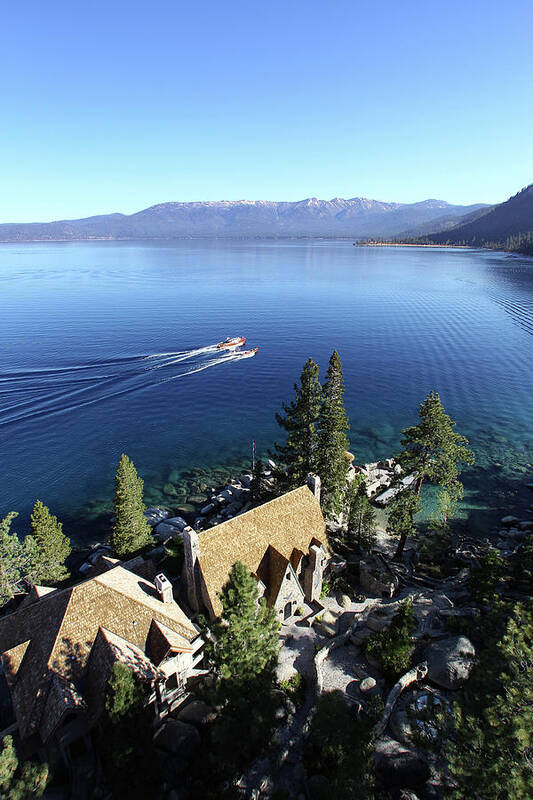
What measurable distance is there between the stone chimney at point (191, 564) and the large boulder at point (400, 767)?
46.7ft

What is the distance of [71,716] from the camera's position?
2355cm

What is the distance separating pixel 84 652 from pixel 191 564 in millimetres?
7982

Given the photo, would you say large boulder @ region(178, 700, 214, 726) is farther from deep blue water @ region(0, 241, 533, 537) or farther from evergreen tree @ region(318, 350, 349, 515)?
deep blue water @ region(0, 241, 533, 537)

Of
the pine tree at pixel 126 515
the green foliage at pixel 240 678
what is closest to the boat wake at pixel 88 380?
the pine tree at pixel 126 515

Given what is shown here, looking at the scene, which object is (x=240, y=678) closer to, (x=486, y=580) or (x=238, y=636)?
(x=238, y=636)

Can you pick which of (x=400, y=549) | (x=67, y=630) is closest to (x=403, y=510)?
(x=400, y=549)

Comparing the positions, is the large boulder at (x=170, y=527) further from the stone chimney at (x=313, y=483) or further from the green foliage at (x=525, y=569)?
the green foliage at (x=525, y=569)

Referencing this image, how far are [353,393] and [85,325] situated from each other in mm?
85439

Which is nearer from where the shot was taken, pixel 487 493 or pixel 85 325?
pixel 487 493

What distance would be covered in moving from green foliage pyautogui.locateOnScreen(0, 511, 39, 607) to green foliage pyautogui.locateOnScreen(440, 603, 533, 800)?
31.7 m

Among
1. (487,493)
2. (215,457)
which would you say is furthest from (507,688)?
(215,457)

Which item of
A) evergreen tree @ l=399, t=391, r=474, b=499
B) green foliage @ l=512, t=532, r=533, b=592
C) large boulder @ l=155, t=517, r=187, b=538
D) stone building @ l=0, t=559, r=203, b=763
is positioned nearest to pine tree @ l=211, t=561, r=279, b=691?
stone building @ l=0, t=559, r=203, b=763

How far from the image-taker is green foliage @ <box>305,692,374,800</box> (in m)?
20.0

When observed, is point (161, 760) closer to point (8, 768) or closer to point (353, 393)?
point (8, 768)
